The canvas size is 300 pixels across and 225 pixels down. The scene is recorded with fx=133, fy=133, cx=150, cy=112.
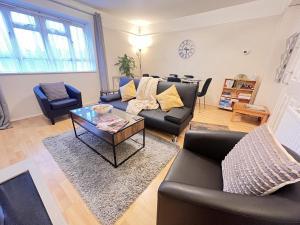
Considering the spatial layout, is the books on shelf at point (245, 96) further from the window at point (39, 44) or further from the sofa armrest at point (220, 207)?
the window at point (39, 44)

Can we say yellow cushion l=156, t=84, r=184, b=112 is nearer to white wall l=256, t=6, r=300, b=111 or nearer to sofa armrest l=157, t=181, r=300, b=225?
sofa armrest l=157, t=181, r=300, b=225

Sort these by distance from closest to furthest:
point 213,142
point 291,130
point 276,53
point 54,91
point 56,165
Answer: point 213,142 < point 291,130 < point 56,165 < point 54,91 < point 276,53

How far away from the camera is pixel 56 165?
1573 millimetres

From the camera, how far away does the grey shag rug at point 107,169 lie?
117 centimetres

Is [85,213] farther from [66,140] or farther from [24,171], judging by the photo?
[66,140]

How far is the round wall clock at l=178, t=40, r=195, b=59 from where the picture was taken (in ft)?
13.4

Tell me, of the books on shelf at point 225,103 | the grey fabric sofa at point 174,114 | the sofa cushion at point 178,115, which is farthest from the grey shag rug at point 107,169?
the books on shelf at point 225,103

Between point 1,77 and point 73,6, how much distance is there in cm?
213

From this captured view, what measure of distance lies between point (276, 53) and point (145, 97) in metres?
2.97

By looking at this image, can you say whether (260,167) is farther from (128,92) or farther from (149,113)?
(128,92)

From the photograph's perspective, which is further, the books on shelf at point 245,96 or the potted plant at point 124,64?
the potted plant at point 124,64

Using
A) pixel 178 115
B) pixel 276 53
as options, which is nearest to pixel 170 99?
pixel 178 115

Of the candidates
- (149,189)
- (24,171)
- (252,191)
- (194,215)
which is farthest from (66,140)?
(252,191)

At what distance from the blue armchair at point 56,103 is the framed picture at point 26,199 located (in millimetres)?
1747
